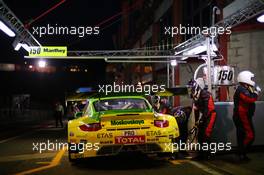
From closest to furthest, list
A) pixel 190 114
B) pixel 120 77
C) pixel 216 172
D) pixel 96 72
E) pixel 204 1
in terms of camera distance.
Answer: pixel 216 172
pixel 190 114
pixel 204 1
pixel 120 77
pixel 96 72

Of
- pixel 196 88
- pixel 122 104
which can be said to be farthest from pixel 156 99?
pixel 196 88

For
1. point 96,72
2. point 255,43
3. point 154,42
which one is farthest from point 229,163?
point 96,72

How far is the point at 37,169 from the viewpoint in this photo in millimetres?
9219

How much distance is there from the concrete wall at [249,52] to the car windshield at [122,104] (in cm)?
817

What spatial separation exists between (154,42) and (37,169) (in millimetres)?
31904

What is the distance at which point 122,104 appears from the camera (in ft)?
34.6

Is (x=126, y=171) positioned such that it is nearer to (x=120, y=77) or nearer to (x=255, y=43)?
(x=255, y=43)

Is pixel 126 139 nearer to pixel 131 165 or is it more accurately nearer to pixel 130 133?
pixel 130 133

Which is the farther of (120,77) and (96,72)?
(96,72)

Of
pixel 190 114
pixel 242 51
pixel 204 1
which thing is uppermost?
pixel 204 1
